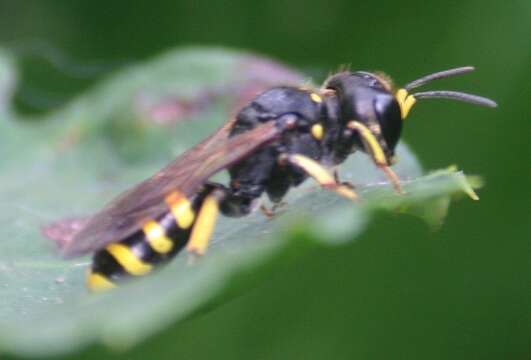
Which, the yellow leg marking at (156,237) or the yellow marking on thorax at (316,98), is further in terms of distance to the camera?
the yellow marking on thorax at (316,98)

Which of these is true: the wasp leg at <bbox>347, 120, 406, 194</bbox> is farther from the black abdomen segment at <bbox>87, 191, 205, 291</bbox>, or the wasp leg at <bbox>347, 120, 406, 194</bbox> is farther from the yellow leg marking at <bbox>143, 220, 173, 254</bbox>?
the yellow leg marking at <bbox>143, 220, 173, 254</bbox>

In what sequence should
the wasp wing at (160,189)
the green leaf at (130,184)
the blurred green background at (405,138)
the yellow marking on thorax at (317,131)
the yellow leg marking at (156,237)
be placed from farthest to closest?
1. the blurred green background at (405,138)
2. the yellow marking on thorax at (317,131)
3. the yellow leg marking at (156,237)
4. the wasp wing at (160,189)
5. the green leaf at (130,184)

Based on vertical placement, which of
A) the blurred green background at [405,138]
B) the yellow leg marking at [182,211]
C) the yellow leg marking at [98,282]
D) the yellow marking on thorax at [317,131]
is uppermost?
the yellow marking on thorax at [317,131]

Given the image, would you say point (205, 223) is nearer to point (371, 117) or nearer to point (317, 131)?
point (317, 131)

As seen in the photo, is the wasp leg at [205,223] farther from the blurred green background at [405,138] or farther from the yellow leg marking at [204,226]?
the blurred green background at [405,138]

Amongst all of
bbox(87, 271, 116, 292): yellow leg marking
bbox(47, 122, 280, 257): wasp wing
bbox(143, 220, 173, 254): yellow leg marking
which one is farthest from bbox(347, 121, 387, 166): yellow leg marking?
bbox(87, 271, 116, 292): yellow leg marking

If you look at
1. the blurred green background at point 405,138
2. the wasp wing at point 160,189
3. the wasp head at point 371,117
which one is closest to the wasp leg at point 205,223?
the wasp wing at point 160,189
